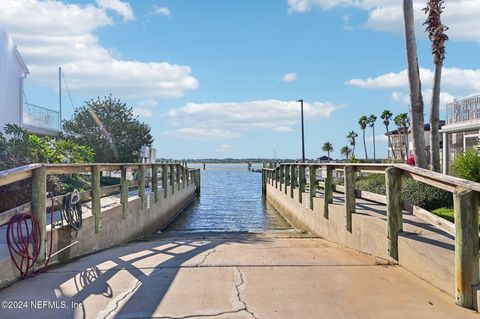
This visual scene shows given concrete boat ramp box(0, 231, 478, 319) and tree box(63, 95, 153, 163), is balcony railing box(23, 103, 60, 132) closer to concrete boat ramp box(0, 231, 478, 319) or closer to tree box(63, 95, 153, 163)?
tree box(63, 95, 153, 163)

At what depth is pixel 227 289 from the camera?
17.7 feet

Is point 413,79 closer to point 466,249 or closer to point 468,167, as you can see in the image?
point 468,167

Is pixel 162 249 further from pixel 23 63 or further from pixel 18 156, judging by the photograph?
pixel 23 63

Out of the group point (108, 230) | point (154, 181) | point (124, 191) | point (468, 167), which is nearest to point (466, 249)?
point (108, 230)

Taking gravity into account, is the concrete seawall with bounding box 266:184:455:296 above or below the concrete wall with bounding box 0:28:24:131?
below

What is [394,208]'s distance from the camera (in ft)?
21.9

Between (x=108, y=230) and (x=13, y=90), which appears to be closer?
(x=108, y=230)

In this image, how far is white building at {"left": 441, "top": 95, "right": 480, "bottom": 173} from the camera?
2186 centimetres

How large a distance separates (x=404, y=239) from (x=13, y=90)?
2173 cm

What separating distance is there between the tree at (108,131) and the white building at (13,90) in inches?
143

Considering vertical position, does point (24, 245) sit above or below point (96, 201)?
below

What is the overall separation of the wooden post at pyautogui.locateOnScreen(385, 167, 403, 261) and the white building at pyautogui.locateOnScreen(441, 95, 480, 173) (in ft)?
51.0

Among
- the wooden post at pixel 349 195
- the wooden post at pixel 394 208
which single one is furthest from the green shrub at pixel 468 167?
the wooden post at pixel 394 208

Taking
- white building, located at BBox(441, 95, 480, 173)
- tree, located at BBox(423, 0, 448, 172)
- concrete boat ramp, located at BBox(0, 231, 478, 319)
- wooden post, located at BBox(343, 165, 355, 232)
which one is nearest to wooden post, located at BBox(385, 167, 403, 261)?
concrete boat ramp, located at BBox(0, 231, 478, 319)
